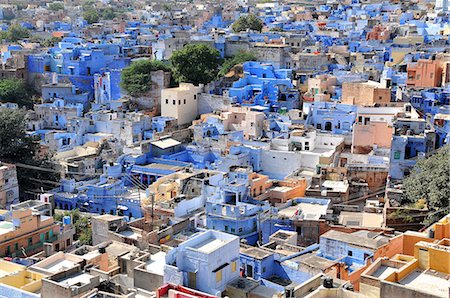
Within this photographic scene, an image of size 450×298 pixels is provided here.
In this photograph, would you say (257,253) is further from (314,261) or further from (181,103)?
(181,103)

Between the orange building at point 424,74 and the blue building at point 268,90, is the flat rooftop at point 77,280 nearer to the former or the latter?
the blue building at point 268,90

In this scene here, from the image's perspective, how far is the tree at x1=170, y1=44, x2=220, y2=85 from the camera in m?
31.2

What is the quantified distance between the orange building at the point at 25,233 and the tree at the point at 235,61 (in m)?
17.1

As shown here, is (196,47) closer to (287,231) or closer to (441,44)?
(441,44)

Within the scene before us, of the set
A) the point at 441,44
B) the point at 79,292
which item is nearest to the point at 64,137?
the point at 79,292

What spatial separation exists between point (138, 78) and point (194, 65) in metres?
2.82

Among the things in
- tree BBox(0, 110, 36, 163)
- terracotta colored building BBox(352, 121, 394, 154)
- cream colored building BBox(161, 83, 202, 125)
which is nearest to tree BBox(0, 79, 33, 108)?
cream colored building BBox(161, 83, 202, 125)

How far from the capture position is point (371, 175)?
19.9m

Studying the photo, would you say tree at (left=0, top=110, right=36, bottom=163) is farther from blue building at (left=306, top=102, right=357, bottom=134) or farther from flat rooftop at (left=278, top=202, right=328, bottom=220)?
blue building at (left=306, top=102, right=357, bottom=134)

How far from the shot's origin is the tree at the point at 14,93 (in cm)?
3247

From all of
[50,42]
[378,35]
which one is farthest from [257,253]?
[50,42]

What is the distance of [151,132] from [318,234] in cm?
1189

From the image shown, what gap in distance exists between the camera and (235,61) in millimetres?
33094

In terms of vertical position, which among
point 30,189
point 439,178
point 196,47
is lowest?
point 30,189
